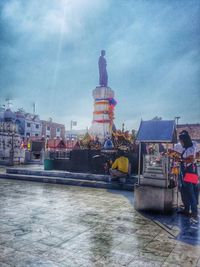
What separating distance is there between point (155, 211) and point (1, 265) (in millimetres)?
4280

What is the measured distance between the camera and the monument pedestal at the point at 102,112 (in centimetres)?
2205

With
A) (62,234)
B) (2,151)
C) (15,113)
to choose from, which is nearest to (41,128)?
(15,113)

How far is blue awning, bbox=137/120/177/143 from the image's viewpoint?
6652 mm

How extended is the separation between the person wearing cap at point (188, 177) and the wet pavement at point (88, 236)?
546 millimetres

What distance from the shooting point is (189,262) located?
11.6 ft

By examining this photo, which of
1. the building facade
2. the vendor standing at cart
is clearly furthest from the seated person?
the building facade

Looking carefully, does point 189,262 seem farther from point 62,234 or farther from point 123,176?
point 123,176

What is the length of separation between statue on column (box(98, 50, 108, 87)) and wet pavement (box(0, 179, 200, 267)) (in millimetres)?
17912

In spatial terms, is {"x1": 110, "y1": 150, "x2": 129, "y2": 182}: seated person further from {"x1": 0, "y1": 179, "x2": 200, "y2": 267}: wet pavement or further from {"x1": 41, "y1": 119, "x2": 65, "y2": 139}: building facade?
{"x1": 41, "y1": 119, "x2": 65, "y2": 139}: building facade

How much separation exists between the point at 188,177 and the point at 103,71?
1941 cm

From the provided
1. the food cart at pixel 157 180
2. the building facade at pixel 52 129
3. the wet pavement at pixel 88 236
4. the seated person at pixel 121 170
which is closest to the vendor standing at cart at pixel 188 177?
the food cart at pixel 157 180

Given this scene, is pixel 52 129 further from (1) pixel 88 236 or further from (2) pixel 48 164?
(1) pixel 88 236

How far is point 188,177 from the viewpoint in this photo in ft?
20.0

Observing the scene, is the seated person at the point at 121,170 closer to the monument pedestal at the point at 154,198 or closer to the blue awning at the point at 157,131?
the blue awning at the point at 157,131
